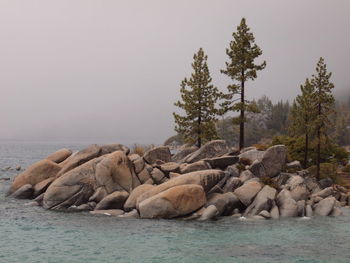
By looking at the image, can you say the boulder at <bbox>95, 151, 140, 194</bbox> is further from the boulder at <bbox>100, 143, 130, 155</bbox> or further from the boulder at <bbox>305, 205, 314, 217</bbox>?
the boulder at <bbox>305, 205, 314, 217</bbox>

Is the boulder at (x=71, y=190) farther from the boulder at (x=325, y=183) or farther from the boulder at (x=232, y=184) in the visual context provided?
the boulder at (x=325, y=183)

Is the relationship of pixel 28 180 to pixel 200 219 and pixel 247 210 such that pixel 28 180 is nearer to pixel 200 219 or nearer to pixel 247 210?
pixel 200 219

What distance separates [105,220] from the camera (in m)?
27.4

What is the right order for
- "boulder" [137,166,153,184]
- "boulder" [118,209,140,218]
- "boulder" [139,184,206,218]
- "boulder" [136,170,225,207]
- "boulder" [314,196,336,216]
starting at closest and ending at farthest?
1. "boulder" [139,184,206,218]
2. "boulder" [118,209,140,218]
3. "boulder" [136,170,225,207]
4. "boulder" [314,196,336,216]
5. "boulder" [137,166,153,184]

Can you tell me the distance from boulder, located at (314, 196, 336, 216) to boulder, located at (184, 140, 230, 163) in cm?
1136

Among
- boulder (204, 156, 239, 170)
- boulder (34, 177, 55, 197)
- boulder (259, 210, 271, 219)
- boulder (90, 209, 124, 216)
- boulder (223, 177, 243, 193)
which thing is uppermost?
boulder (204, 156, 239, 170)

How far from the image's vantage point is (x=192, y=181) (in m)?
30.1

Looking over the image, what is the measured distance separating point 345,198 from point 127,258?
26.5 metres

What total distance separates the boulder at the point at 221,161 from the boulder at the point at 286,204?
7.03 metres

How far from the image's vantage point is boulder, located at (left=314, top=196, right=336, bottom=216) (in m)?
30.5

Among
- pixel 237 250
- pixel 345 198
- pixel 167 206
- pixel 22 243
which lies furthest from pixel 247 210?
pixel 22 243

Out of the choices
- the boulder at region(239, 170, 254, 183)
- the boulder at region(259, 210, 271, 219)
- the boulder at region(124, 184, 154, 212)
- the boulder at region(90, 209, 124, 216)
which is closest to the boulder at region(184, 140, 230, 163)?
the boulder at region(239, 170, 254, 183)

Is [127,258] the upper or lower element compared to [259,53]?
lower

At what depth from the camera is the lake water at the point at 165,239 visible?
19719 mm
